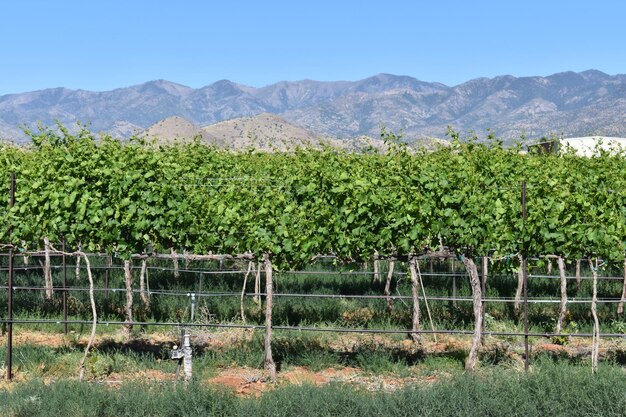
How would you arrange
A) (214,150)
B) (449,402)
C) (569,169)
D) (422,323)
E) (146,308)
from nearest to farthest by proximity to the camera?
(449,402) → (422,323) → (146,308) → (569,169) → (214,150)

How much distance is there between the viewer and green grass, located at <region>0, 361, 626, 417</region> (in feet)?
25.3

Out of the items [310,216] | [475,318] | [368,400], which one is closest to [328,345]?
[310,216]

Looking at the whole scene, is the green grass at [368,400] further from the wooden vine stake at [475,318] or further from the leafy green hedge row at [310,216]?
the leafy green hedge row at [310,216]

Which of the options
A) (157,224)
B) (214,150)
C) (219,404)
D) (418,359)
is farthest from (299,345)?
(214,150)

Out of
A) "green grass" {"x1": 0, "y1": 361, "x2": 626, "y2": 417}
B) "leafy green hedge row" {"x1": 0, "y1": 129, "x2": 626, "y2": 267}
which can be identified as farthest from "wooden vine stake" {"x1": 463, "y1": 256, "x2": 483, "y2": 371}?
"green grass" {"x1": 0, "y1": 361, "x2": 626, "y2": 417}

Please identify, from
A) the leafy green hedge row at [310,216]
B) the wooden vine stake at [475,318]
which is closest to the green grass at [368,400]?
the wooden vine stake at [475,318]

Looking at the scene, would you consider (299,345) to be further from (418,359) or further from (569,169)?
(569,169)

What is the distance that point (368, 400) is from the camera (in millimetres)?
7949

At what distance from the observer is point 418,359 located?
11.1 metres

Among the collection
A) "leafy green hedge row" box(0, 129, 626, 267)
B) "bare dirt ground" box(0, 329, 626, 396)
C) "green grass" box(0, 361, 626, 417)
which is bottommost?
"bare dirt ground" box(0, 329, 626, 396)

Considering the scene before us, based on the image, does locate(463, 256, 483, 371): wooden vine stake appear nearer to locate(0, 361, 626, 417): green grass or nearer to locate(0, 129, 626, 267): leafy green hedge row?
locate(0, 129, 626, 267): leafy green hedge row

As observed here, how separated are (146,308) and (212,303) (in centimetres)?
122

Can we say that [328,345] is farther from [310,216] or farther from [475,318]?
[475,318]

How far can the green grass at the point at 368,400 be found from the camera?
304 inches
